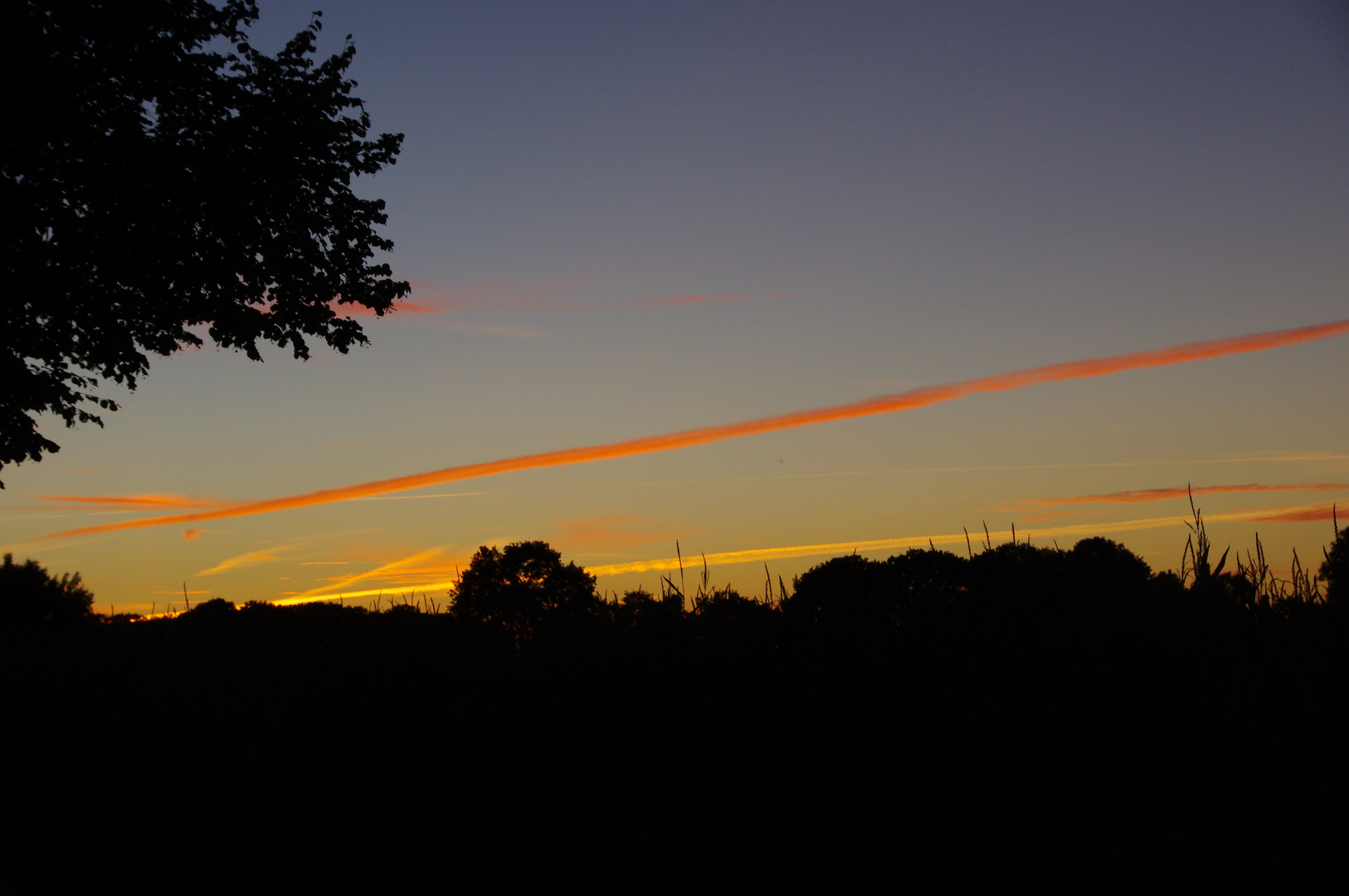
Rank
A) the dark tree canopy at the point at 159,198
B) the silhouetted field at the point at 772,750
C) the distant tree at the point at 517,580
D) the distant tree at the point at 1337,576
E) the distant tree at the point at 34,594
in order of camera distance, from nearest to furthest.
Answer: the silhouetted field at the point at 772,750 < the distant tree at the point at 1337,576 < the dark tree canopy at the point at 159,198 < the distant tree at the point at 34,594 < the distant tree at the point at 517,580

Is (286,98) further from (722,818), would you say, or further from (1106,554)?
(1106,554)

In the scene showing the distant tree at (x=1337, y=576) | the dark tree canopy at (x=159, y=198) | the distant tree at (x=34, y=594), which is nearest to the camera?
the distant tree at (x=1337, y=576)

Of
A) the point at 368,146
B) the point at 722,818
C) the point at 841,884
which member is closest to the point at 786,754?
the point at 722,818

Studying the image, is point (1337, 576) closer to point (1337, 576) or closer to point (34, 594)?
point (1337, 576)

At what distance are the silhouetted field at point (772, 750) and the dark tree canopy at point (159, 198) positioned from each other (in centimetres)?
707

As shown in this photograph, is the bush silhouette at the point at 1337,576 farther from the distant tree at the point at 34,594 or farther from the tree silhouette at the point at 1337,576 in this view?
the distant tree at the point at 34,594

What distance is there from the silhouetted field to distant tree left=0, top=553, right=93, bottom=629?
2238cm

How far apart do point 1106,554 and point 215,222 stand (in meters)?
26.8

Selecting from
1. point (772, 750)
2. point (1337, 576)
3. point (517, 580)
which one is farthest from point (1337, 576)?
point (517, 580)

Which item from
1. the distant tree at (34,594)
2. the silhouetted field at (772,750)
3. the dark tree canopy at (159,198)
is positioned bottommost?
the silhouetted field at (772,750)

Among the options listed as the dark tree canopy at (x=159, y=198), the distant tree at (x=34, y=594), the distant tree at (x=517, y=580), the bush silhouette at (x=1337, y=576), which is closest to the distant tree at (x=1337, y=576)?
the bush silhouette at (x=1337, y=576)

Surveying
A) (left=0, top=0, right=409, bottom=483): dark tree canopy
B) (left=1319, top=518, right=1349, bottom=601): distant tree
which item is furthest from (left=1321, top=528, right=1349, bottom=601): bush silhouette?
(left=0, top=0, right=409, bottom=483): dark tree canopy

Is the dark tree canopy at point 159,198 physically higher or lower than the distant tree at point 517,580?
higher

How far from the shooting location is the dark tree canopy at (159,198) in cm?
1284
